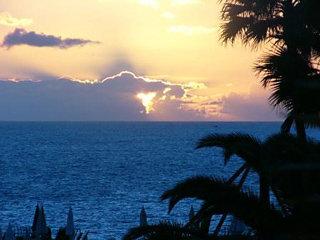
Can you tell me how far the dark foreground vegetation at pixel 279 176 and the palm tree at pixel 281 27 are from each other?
0.03m

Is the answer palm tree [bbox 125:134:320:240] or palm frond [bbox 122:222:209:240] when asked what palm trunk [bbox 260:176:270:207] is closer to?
palm tree [bbox 125:134:320:240]

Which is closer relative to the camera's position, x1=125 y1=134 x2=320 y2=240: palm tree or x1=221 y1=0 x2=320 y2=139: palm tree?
x1=125 y1=134 x2=320 y2=240: palm tree

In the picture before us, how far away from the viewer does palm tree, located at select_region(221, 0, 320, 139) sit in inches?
480

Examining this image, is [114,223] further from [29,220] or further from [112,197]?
[112,197]

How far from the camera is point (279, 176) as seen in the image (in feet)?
34.7

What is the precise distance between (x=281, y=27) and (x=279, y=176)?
693 centimetres

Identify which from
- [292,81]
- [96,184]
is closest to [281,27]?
[292,81]

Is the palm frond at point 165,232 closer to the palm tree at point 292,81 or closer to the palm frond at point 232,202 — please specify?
the palm frond at point 232,202

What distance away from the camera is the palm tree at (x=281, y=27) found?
12203 mm

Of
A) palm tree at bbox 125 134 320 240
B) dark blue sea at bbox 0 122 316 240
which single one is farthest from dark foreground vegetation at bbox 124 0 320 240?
dark blue sea at bbox 0 122 316 240

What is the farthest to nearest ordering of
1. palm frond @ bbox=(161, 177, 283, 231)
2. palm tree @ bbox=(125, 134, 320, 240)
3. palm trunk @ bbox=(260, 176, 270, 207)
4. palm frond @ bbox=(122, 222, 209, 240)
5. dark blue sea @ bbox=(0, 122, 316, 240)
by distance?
dark blue sea @ bbox=(0, 122, 316, 240), palm frond @ bbox=(122, 222, 209, 240), palm trunk @ bbox=(260, 176, 270, 207), palm frond @ bbox=(161, 177, 283, 231), palm tree @ bbox=(125, 134, 320, 240)

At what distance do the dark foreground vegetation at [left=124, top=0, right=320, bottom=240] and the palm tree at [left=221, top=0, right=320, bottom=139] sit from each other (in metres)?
0.03

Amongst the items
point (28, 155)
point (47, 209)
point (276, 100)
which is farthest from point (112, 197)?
point (28, 155)

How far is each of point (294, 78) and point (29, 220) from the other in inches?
1759
